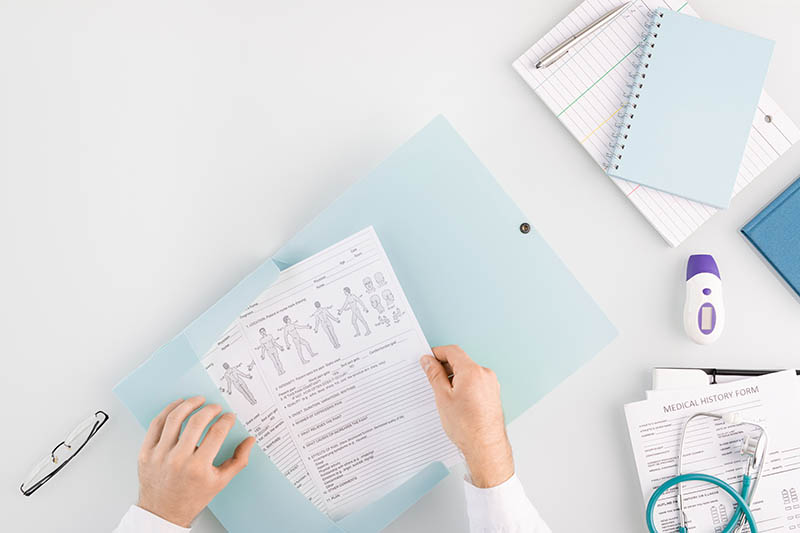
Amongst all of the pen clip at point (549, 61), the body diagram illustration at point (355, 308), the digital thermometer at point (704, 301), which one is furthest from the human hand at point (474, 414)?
the pen clip at point (549, 61)

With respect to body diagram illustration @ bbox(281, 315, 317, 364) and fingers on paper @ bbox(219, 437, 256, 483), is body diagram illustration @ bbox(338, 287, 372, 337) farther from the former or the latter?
fingers on paper @ bbox(219, 437, 256, 483)

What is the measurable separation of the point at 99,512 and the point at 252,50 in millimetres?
691

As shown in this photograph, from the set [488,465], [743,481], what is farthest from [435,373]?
[743,481]

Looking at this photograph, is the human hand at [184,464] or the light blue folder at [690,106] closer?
the human hand at [184,464]

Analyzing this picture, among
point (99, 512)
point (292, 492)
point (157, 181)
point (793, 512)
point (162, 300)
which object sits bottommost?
point (793, 512)

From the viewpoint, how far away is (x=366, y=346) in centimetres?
87

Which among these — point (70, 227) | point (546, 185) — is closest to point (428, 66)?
point (546, 185)

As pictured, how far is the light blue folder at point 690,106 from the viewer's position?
91 cm

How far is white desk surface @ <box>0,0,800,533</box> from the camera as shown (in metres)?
0.89

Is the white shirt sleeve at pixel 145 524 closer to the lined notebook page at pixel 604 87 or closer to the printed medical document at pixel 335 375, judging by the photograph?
the printed medical document at pixel 335 375

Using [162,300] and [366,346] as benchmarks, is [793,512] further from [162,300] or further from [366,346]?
[162,300]

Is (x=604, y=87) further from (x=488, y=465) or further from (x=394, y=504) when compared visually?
(x=394, y=504)

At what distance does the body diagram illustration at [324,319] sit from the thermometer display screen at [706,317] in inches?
20.9

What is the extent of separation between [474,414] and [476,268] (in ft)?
0.67
